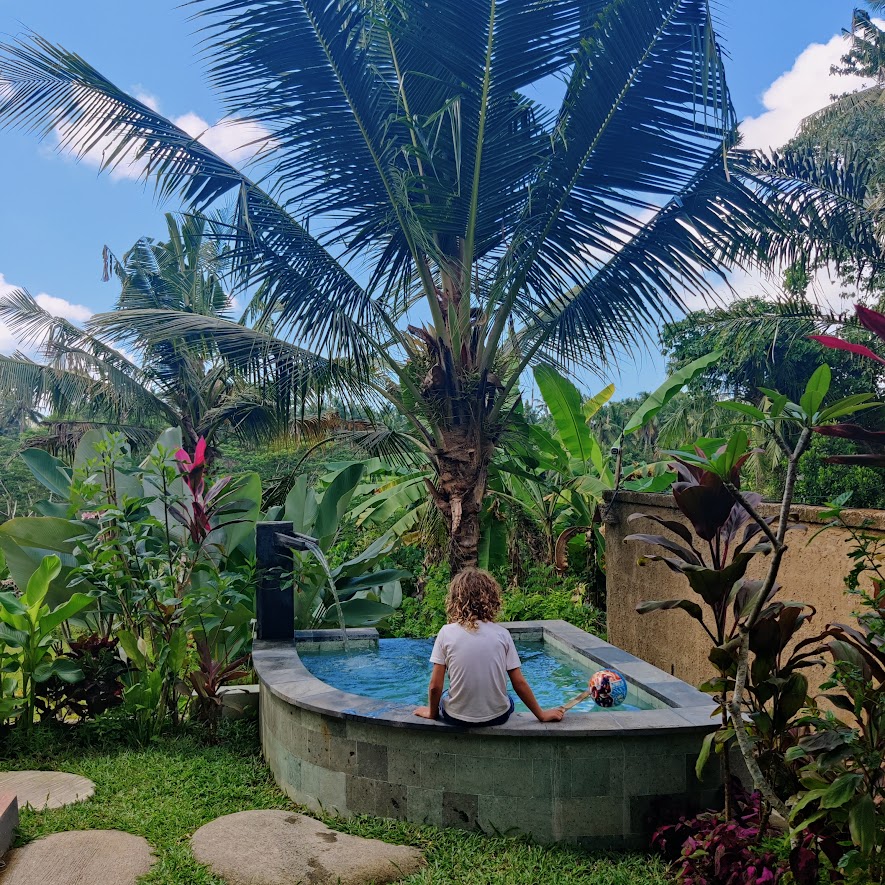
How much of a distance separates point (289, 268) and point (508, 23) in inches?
120

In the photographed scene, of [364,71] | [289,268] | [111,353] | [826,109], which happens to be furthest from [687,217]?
[826,109]

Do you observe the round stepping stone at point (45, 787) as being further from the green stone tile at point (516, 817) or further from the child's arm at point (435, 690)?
the green stone tile at point (516, 817)

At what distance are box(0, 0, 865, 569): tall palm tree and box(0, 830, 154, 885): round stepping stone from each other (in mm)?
4398

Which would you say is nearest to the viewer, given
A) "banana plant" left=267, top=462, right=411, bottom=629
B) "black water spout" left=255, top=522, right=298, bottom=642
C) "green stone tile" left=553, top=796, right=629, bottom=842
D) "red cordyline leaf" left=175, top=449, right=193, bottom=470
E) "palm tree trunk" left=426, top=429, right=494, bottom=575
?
"green stone tile" left=553, top=796, right=629, bottom=842

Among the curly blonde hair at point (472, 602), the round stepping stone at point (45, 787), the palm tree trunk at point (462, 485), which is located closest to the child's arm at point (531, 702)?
the curly blonde hair at point (472, 602)

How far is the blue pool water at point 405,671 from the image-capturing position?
6.17 meters

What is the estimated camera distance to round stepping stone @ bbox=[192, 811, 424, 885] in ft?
11.9

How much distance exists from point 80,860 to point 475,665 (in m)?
2.02

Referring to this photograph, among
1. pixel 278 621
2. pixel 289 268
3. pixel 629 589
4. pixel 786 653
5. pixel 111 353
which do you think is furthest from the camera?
pixel 111 353

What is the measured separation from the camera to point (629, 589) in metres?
7.17

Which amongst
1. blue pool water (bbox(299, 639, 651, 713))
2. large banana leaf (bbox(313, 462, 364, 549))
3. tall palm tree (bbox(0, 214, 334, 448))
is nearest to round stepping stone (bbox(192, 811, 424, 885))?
blue pool water (bbox(299, 639, 651, 713))

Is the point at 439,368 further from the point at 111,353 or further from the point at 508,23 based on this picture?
the point at 111,353

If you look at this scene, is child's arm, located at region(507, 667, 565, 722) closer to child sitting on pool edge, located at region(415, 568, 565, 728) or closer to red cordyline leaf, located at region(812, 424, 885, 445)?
child sitting on pool edge, located at region(415, 568, 565, 728)

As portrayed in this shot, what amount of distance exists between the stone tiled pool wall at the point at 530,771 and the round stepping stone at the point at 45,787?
153cm
